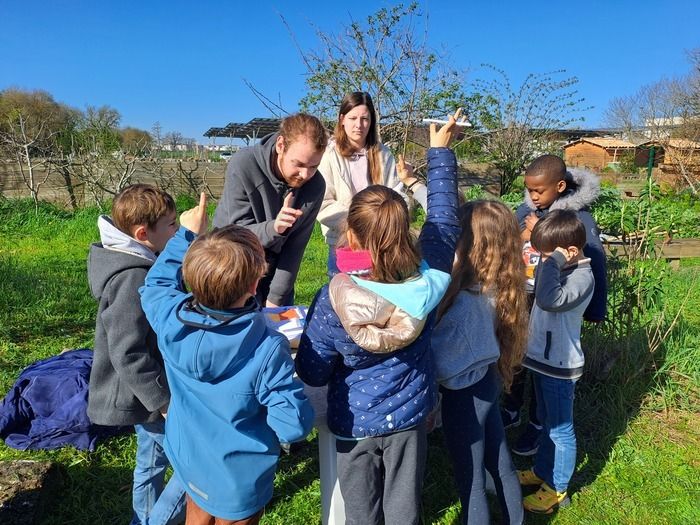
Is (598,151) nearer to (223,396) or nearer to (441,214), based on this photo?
(441,214)

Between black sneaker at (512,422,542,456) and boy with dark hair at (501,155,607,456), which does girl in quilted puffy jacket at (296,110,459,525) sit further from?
black sneaker at (512,422,542,456)

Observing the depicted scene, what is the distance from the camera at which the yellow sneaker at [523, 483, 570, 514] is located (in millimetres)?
2361

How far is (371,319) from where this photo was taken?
1.47 meters

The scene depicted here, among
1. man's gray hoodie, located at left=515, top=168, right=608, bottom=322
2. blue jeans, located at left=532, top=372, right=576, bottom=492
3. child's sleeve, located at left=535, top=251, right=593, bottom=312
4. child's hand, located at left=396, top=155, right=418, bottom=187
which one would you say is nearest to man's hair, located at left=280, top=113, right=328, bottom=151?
child's hand, located at left=396, top=155, right=418, bottom=187

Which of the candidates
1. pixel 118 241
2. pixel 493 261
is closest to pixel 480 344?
pixel 493 261

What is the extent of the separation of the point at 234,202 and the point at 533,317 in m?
1.54

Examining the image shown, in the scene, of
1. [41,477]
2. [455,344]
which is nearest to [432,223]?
[455,344]

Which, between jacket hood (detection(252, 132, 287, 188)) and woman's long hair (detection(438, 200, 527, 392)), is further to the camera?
jacket hood (detection(252, 132, 287, 188))

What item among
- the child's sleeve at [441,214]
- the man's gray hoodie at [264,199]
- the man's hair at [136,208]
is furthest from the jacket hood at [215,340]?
the man's gray hoodie at [264,199]

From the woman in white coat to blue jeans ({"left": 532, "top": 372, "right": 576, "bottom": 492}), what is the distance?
1.23 metres

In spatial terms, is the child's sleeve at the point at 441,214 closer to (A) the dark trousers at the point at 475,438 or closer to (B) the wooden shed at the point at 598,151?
(A) the dark trousers at the point at 475,438

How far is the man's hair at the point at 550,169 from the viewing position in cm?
278

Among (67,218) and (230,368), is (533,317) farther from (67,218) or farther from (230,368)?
(67,218)

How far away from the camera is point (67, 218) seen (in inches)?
392
